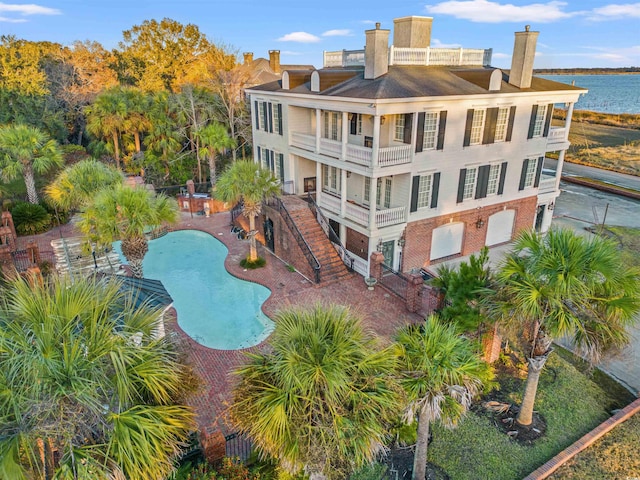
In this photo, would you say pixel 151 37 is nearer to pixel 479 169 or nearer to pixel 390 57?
pixel 390 57

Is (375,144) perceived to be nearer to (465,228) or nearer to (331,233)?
(331,233)

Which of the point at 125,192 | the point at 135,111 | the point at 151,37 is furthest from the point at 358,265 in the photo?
the point at 151,37

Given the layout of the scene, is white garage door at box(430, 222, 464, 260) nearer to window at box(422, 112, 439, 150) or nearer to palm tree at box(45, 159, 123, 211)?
window at box(422, 112, 439, 150)

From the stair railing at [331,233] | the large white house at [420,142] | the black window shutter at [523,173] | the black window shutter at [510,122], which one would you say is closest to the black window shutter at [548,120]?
the large white house at [420,142]

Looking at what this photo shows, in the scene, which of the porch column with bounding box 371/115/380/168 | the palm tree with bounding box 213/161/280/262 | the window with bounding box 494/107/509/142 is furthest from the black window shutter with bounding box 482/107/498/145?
the palm tree with bounding box 213/161/280/262

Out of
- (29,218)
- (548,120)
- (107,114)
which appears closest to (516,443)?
(548,120)

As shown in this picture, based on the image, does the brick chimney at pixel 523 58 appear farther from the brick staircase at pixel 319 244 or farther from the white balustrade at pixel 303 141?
the brick staircase at pixel 319 244
